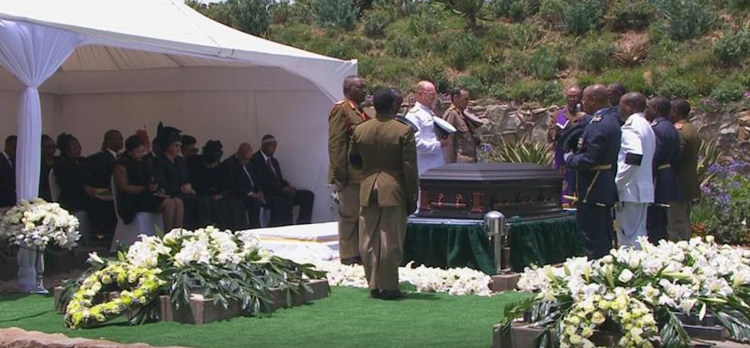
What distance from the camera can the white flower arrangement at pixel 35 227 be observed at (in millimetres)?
9500

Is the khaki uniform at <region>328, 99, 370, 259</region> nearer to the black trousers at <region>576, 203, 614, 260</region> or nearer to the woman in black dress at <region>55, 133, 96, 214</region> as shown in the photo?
the black trousers at <region>576, 203, 614, 260</region>

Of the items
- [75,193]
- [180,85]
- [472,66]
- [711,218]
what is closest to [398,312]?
[75,193]

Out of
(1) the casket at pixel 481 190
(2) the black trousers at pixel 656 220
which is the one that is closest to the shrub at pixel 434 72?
(1) the casket at pixel 481 190

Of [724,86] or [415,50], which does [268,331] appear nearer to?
[724,86]

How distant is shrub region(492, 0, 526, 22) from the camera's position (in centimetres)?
2347

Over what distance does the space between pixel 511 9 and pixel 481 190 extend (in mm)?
13941

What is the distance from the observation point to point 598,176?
9.45 metres

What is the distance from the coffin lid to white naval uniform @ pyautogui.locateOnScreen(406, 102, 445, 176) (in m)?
0.76

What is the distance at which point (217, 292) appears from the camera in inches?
314

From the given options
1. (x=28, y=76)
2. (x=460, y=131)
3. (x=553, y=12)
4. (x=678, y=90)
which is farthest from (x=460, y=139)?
(x=553, y=12)

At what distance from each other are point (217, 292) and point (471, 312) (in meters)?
1.79

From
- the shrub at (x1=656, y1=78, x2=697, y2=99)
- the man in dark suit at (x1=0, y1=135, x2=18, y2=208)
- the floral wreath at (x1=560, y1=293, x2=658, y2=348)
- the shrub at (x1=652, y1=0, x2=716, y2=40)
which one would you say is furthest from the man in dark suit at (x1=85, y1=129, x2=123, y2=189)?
the shrub at (x1=652, y1=0, x2=716, y2=40)

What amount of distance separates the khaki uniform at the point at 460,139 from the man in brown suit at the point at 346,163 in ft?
6.28

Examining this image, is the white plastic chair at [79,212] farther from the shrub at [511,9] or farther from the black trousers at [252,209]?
the shrub at [511,9]
